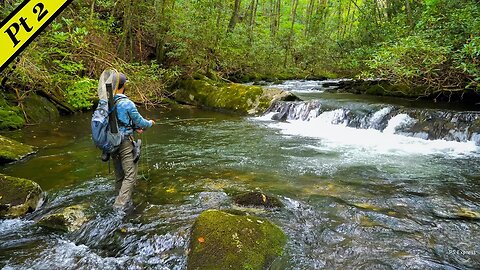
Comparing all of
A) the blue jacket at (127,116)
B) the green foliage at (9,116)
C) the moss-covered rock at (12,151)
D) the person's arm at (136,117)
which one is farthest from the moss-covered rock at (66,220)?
the green foliage at (9,116)

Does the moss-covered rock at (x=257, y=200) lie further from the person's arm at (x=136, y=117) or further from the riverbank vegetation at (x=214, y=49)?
the riverbank vegetation at (x=214, y=49)

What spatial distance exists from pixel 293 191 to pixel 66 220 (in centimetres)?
325

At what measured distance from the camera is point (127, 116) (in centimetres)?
473

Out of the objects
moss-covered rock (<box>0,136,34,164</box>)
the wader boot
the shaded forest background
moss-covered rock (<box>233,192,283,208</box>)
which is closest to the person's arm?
the wader boot

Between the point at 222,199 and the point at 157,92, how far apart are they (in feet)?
33.3

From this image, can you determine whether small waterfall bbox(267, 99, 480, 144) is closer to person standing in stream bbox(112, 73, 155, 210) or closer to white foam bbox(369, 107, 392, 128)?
white foam bbox(369, 107, 392, 128)

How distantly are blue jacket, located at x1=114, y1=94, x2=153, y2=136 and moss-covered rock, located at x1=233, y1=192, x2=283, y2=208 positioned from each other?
1626 millimetres

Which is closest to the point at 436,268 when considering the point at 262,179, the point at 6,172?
the point at 262,179

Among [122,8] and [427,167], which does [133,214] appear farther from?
[122,8]

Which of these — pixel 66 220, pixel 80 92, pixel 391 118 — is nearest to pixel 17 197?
pixel 66 220

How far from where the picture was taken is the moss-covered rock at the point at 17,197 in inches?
187

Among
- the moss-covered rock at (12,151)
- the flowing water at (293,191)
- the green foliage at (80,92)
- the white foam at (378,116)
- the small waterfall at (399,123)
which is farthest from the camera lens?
the white foam at (378,116)

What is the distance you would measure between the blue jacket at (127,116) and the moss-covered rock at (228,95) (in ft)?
32.7

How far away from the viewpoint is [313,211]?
16.1ft
